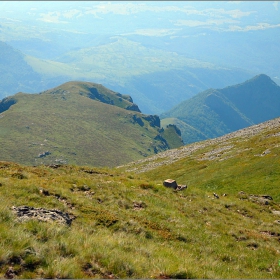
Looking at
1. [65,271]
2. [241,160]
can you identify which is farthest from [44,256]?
[241,160]

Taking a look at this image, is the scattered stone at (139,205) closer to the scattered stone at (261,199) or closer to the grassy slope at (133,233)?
the grassy slope at (133,233)

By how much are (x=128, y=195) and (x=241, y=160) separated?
34409 millimetres

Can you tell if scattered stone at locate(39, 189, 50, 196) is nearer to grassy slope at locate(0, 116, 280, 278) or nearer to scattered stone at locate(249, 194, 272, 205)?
grassy slope at locate(0, 116, 280, 278)

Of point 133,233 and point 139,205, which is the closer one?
point 133,233

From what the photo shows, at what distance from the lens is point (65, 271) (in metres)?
9.48

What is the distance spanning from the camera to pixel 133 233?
1588 centimetres

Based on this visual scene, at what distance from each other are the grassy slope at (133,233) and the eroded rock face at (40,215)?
0.55 meters

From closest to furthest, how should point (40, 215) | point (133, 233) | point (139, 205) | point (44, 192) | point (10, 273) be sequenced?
point (10, 273) < point (40, 215) < point (133, 233) < point (44, 192) < point (139, 205)

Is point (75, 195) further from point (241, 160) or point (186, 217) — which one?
point (241, 160)

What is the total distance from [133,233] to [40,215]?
4.77 m

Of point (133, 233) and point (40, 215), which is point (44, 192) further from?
point (133, 233)

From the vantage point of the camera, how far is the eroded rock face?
1351 centimetres

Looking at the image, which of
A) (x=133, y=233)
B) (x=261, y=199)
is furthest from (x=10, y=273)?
(x=261, y=199)

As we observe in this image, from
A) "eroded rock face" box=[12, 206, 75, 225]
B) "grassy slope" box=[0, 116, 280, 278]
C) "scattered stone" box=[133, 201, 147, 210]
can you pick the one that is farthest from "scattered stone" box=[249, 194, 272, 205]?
"eroded rock face" box=[12, 206, 75, 225]
